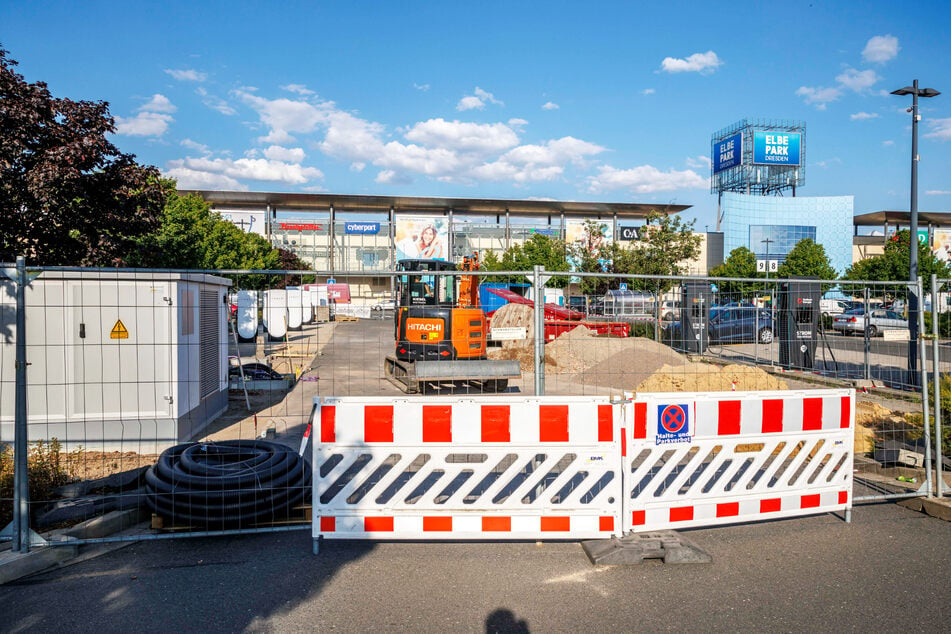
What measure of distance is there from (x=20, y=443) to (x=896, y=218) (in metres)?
97.5

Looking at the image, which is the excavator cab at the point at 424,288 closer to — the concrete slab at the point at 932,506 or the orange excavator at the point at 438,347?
the orange excavator at the point at 438,347

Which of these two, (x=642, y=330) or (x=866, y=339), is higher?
(x=642, y=330)

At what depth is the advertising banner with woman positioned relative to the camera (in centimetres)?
6869

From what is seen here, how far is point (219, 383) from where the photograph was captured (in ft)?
34.6

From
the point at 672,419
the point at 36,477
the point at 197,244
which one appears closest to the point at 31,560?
the point at 36,477

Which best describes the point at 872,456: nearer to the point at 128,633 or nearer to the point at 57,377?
the point at 128,633

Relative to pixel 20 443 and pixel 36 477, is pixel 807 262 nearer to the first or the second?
pixel 36 477

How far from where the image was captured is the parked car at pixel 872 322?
11656 millimetres

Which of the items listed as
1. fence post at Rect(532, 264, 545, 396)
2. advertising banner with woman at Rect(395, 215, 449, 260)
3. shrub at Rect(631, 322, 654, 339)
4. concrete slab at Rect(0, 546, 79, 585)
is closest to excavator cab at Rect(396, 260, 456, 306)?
shrub at Rect(631, 322, 654, 339)

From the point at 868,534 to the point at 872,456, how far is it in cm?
278

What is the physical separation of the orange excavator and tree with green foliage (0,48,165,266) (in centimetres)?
522

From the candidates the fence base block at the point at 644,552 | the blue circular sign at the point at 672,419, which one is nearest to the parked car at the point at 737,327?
the blue circular sign at the point at 672,419

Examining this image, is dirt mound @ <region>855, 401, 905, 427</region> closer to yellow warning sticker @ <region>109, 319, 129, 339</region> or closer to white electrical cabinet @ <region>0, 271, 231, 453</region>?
white electrical cabinet @ <region>0, 271, 231, 453</region>

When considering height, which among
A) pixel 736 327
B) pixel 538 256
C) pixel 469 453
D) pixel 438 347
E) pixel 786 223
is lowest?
pixel 469 453
